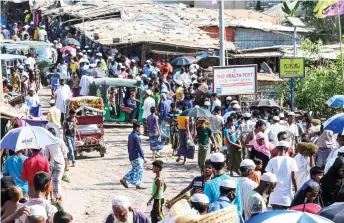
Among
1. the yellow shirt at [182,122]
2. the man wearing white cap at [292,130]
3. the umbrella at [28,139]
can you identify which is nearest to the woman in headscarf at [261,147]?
the man wearing white cap at [292,130]

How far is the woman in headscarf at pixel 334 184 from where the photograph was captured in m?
11.5

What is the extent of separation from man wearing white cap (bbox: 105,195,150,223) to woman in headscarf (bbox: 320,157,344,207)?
289 centimetres

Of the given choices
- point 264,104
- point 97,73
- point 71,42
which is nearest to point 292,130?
point 264,104

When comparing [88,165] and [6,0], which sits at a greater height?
[6,0]

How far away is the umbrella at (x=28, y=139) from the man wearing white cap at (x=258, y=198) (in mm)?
3409

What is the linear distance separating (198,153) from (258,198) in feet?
26.8

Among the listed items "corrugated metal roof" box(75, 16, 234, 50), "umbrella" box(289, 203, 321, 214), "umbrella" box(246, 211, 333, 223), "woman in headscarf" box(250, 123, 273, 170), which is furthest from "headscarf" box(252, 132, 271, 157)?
"corrugated metal roof" box(75, 16, 234, 50)

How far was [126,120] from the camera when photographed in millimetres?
25812

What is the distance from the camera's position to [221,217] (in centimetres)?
838

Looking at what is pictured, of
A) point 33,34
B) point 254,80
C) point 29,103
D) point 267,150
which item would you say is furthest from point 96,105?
point 33,34

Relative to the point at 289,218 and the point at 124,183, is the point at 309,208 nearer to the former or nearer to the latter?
the point at 289,218

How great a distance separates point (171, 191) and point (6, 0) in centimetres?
3499

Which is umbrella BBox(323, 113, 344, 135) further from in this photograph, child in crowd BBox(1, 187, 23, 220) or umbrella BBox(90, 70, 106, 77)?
umbrella BBox(90, 70, 106, 77)

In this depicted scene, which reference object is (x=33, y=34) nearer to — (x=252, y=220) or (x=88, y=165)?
(x=88, y=165)
